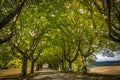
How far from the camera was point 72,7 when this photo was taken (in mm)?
33719

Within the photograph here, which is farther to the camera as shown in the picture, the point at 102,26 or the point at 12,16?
→ the point at 102,26

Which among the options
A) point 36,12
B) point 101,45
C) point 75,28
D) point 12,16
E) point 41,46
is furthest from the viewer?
point 41,46

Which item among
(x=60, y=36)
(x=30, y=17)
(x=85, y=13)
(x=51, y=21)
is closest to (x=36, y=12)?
(x=30, y=17)

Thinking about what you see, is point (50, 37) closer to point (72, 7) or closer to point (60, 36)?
point (60, 36)

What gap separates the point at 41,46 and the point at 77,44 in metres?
13.1

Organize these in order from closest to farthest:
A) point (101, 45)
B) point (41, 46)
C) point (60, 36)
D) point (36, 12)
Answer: point (36, 12) → point (101, 45) → point (60, 36) → point (41, 46)

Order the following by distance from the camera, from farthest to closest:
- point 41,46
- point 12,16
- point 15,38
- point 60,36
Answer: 1. point 41,46
2. point 60,36
3. point 15,38
4. point 12,16

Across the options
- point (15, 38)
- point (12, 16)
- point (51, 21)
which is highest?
point (51, 21)

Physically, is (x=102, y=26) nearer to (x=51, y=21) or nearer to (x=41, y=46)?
(x=51, y=21)

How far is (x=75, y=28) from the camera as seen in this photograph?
128ft

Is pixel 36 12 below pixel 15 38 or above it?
above

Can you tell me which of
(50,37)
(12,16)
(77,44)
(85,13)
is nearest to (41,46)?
(50,37)

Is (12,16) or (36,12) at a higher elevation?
(36,12)

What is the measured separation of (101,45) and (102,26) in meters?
6.22
